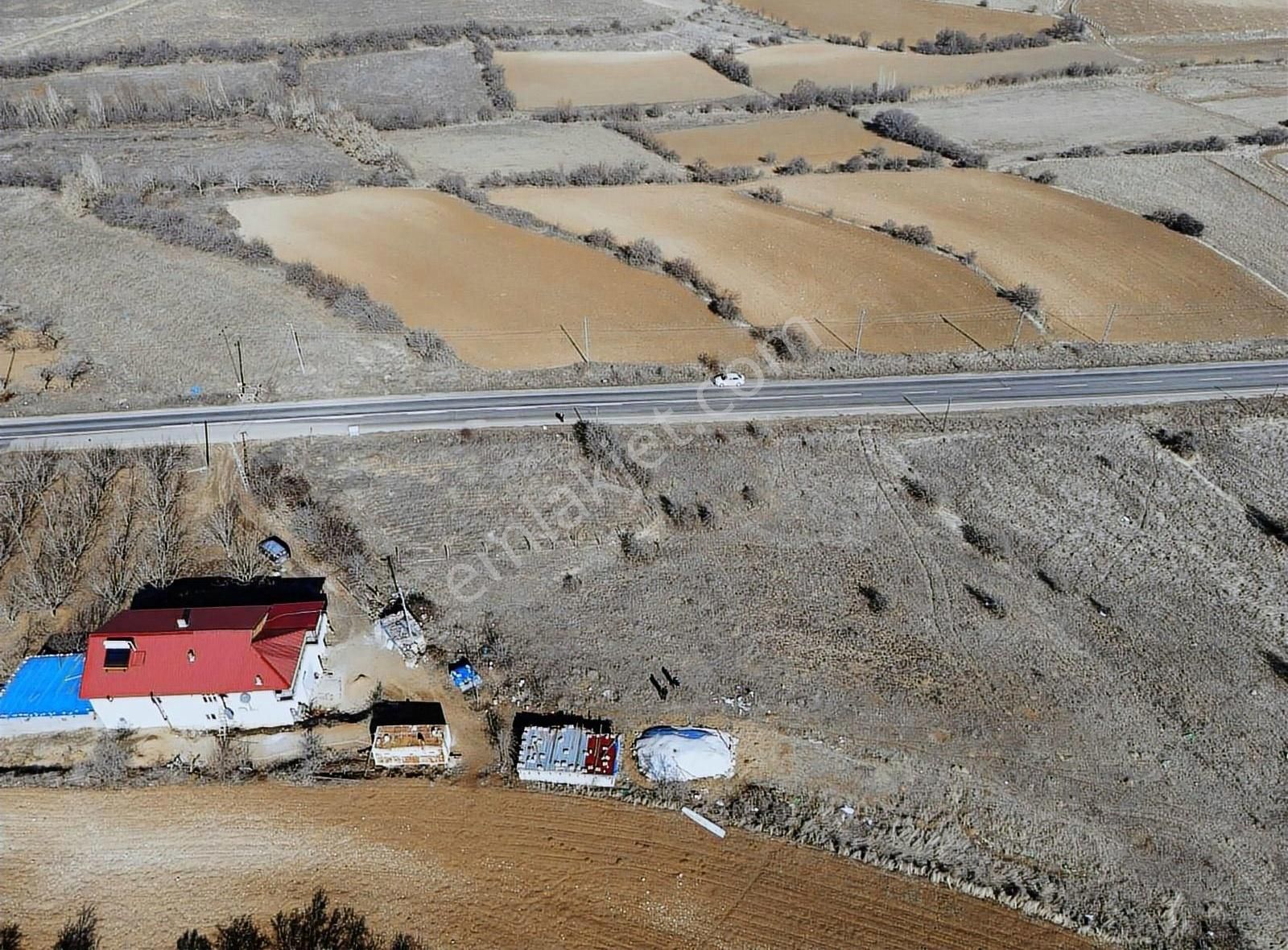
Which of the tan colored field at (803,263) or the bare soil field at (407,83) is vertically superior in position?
the bare soil field at (407,83)

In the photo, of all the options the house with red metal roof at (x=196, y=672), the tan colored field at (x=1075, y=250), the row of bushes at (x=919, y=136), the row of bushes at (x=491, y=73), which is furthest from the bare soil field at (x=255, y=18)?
the house with red metal roof at (x=196, y=672)

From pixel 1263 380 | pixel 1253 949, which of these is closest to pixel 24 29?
pixel 1263 380

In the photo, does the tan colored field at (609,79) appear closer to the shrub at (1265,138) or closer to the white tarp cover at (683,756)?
the shrub at (1265,138)

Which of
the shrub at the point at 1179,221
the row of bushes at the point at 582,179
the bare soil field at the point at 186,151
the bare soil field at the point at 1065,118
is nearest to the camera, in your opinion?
the shrub at the point at 1179,221

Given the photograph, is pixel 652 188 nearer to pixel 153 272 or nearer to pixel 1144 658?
pixel 153 272

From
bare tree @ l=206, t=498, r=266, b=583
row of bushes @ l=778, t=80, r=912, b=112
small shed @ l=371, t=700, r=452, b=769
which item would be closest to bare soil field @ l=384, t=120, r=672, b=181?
row of bushes @ l=778, t=80, r=912, b=112

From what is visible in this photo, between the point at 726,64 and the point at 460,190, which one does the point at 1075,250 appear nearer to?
the point at 460,190

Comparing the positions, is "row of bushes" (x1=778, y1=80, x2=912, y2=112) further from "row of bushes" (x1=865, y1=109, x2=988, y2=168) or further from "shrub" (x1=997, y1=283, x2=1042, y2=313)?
"shrub" (x1=997, y1=283, x2=1042, y2=313)
